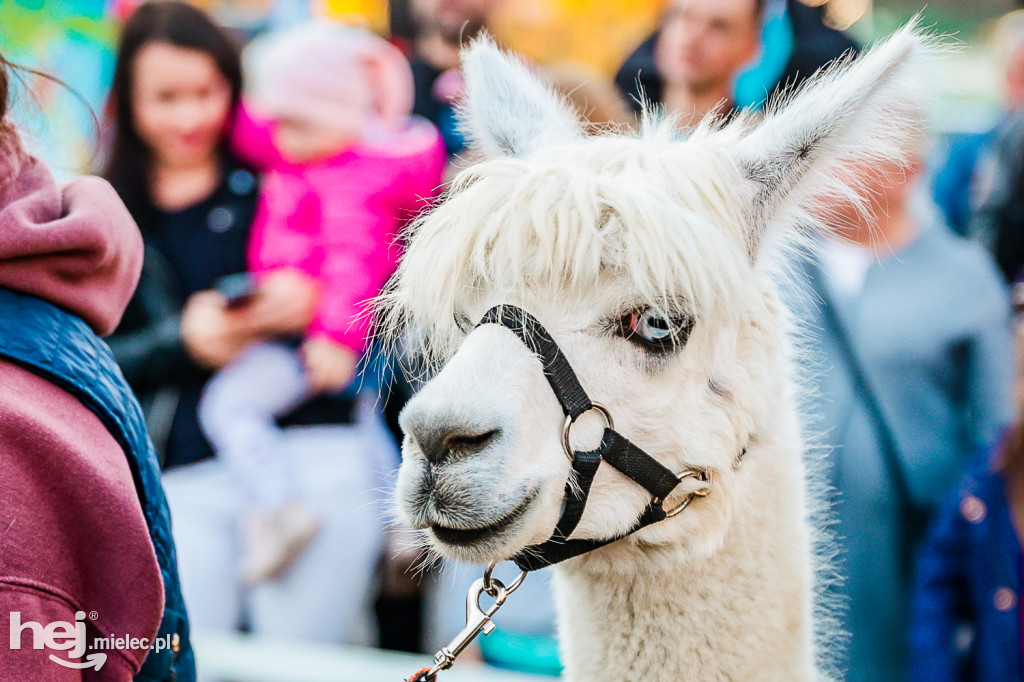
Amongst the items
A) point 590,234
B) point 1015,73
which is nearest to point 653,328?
point 590,234

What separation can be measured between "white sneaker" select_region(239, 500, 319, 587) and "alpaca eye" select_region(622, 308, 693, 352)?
2139 millimetres

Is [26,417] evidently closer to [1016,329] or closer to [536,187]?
[536,187]

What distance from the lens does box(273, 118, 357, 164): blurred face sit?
3510 mm

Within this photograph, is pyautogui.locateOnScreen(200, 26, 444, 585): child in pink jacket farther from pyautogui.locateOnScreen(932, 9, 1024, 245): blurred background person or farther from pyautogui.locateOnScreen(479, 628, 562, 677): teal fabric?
pyautogui.locateOnScreen(932, 9, 1024, 245): blurred background person

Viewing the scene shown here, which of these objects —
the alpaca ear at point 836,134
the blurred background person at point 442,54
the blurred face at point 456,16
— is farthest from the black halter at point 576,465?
the blurred face at point 456,16

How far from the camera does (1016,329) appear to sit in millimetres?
3045

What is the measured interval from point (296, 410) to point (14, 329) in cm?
239

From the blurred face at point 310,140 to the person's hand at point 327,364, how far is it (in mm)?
803

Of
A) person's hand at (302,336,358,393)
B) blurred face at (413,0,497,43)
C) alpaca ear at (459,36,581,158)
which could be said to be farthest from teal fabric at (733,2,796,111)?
person's hand at (302,336,358,393)

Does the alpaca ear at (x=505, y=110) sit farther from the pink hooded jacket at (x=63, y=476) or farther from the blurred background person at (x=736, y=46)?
the blurred background person at (x=736, y=46)

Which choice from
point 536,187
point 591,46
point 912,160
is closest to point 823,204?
point 536,187

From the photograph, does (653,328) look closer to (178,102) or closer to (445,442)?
(445,442)

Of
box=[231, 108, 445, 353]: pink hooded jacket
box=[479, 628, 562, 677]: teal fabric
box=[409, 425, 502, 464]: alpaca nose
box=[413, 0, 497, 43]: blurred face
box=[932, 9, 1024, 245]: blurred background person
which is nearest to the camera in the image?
box=[409, 425, 502, 464]: alpaca nose

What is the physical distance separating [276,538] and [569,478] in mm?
2096
